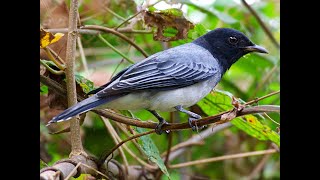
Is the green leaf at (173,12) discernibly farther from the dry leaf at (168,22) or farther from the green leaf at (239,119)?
Answer: the green leaf at (239,119)

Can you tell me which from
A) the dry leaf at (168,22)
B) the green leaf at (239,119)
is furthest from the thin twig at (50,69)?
the green leaf at (239,119)

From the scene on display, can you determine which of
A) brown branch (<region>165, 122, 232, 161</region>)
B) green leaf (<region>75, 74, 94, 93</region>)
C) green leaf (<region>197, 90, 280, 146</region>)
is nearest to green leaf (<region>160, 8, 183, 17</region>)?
green leaf (<region>197, 90, 280, 146</region>)

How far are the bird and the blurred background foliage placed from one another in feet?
0.45

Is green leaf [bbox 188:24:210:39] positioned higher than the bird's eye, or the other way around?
green leaf [bbox 188:24:210:39]

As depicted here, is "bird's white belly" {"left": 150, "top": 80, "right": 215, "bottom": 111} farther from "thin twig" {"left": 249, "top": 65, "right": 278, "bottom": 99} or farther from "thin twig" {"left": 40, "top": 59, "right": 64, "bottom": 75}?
"thin twig" {"left": 249, "top": 65, "right": 278, "bottom": 99}

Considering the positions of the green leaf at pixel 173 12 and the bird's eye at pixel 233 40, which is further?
the bird's eye at pixel 233 40

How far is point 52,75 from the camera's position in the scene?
2.68m

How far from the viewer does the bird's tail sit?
6.95 feet

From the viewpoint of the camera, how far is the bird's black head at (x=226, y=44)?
317 centimetres
